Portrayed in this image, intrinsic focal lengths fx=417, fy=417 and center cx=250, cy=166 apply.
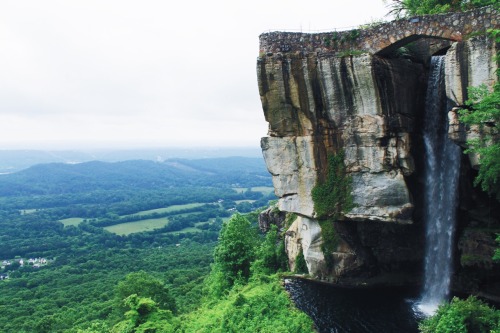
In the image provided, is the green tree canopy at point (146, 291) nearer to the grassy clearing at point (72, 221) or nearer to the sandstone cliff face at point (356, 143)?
the sandstone cliff face at point (356, 143)

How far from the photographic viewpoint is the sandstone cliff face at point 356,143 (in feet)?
69.8

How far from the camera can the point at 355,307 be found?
866 inches

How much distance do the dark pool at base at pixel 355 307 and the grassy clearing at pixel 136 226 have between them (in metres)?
93.7

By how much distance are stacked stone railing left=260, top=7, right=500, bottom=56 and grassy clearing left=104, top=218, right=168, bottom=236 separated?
96.9 metres

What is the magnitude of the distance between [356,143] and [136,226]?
109789mm

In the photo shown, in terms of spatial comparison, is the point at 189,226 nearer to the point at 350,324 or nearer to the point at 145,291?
the point at 145,291

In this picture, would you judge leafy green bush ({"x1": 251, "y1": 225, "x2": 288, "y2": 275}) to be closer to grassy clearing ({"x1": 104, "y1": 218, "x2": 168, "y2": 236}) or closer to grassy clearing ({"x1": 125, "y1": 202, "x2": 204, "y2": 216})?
grassy clearing ({"x1": 104, "y1": 218, "x2": 168, "y2": 236})

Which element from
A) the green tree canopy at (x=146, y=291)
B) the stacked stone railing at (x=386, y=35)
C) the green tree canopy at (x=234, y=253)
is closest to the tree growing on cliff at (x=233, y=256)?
the green tree canopy at (x=234, y=253)

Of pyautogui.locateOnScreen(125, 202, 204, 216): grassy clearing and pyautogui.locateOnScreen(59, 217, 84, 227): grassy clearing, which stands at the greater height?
pyautogui.locateOnScreen(59, 217, 84, 227): grassy clearing

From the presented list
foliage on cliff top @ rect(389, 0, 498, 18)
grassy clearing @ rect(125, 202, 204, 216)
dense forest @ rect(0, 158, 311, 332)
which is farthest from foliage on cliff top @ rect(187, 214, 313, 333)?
grassy clearing @ rect(125, 202, 204, 216)

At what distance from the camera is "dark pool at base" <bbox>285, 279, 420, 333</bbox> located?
19.9 meters

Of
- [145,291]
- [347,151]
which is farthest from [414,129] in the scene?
[145,291]

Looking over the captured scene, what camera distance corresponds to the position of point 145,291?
32.0 meters

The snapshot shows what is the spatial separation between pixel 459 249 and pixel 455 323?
7.06 meters
